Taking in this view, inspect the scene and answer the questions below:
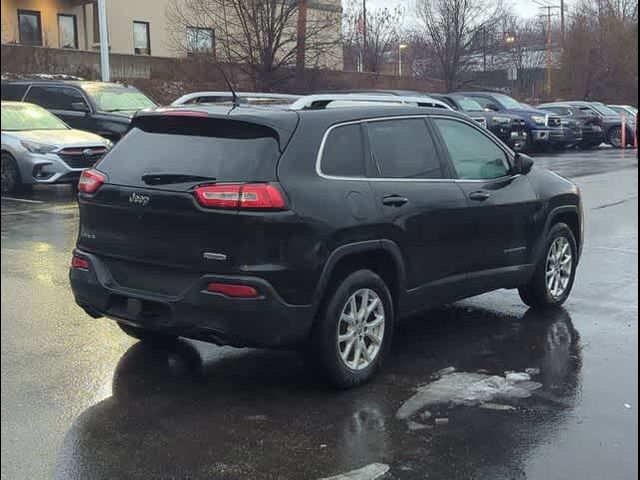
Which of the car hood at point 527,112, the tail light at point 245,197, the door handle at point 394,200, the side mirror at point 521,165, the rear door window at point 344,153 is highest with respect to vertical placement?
the car hood at point 527,112

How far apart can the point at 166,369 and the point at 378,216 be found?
5.52ft

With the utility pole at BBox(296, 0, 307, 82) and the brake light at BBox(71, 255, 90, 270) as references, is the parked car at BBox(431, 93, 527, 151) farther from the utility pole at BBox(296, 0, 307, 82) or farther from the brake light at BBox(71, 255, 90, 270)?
the brake light at BBox(71, 255, 90, 270)

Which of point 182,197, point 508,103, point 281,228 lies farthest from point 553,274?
point 508,103

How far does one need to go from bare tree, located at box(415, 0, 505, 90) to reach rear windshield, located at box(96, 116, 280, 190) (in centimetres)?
3474

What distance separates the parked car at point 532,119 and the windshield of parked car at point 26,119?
1490 cm

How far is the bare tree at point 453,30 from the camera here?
38438 millimetres

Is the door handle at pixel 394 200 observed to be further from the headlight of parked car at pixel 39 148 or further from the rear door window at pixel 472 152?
the headlight of parked car at pixel 39 148

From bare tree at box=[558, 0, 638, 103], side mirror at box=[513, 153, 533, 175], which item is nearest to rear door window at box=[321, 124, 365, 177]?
side mirror at box=[513, 153, 533, 175]

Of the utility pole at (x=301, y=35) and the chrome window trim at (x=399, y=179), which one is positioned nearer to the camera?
the chrome window trim at (x=399, y=179)

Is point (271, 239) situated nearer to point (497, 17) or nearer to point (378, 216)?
point (378, 216)

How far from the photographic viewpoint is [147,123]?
17.8ft

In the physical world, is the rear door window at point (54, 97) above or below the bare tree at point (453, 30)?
below

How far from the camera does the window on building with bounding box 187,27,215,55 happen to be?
28062 mm

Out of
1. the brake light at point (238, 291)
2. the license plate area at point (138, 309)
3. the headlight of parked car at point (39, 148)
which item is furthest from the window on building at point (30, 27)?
the brake light at point (238, 291)
